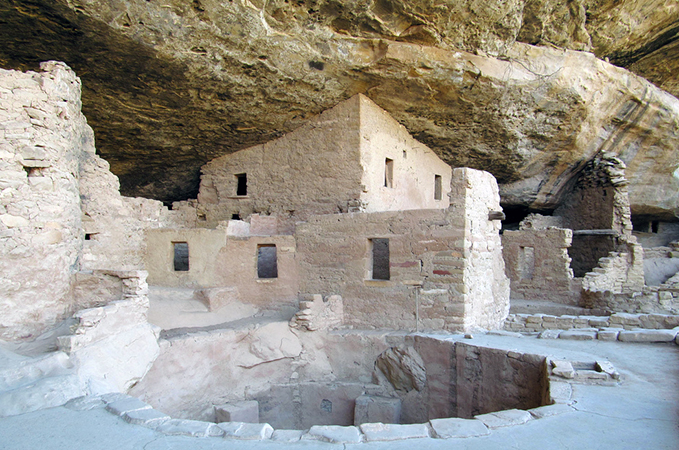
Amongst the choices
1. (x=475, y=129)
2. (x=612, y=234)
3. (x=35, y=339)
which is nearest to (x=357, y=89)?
(x=475, y=129)

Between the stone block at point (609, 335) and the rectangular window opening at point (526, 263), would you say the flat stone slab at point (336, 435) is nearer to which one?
the stone block at point (609, 335)

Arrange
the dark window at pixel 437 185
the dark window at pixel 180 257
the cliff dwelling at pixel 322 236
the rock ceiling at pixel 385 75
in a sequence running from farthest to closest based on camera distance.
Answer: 1. the dark window at pixel 437 185
2. the dark window at pixel 180 257
3. the rock ceiling at pixel 385 75
4. the cliff dwelling at pixel 322 236

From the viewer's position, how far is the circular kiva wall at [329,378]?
5.58 meters

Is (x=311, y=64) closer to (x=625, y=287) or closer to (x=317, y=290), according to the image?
(x=317, y=290)

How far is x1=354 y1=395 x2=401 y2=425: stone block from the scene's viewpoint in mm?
6492

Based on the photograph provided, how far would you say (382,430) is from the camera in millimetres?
3412

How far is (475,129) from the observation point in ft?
34.6

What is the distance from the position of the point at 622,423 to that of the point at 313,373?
456cm

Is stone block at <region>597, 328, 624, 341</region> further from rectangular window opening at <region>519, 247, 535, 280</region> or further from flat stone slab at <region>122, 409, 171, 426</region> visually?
flat stone slab at <region>122, 409, 171, 426</region>

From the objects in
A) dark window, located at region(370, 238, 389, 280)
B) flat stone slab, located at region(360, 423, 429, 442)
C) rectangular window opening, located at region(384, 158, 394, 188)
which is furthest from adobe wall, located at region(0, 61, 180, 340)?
rectangular window opening, located at region(384, 158, 394, 188)

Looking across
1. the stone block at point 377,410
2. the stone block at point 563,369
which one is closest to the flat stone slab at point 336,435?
the stone block at point 563,369

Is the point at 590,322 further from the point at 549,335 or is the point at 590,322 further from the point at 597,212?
the point at 597,212

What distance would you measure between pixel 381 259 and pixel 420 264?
2.93 m

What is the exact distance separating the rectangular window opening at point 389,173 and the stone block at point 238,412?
5.35 metres
